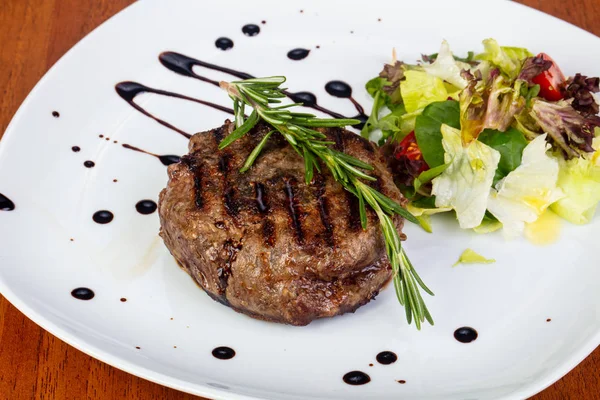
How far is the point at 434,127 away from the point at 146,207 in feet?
6.02

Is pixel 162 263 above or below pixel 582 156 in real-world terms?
below

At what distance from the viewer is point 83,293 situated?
361cm

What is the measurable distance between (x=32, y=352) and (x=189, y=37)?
250 centimetres

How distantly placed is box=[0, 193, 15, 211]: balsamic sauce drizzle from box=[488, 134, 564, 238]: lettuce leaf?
2.78 metres

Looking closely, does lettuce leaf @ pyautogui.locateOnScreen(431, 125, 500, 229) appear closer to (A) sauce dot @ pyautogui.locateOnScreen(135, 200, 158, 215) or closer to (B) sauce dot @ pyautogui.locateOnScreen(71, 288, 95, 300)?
(A) sauce dot @ pyautogui.locateOnScreen(135, 200, 158, 215)

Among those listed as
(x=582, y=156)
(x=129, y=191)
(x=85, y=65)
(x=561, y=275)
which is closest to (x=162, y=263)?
(x=129, y=191)

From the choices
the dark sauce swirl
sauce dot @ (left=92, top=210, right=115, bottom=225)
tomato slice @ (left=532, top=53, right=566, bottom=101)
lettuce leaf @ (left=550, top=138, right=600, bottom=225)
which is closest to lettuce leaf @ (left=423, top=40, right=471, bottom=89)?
tomato slice @ (left=532, top=53, right=566, bottom=101)

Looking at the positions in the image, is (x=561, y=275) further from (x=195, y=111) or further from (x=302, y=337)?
(x=195, y=111)

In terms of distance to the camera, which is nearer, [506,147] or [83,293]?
[83,293]

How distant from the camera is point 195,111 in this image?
4.67 m

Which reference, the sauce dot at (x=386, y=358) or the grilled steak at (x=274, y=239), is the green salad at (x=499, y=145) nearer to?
the grilled steak at (x=274, y=239)

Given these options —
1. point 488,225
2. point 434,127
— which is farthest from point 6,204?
point 488,225

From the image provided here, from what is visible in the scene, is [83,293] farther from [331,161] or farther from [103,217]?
[331,161]

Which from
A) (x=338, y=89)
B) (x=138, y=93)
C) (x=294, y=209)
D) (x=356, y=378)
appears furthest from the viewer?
(x=338, y=89)
